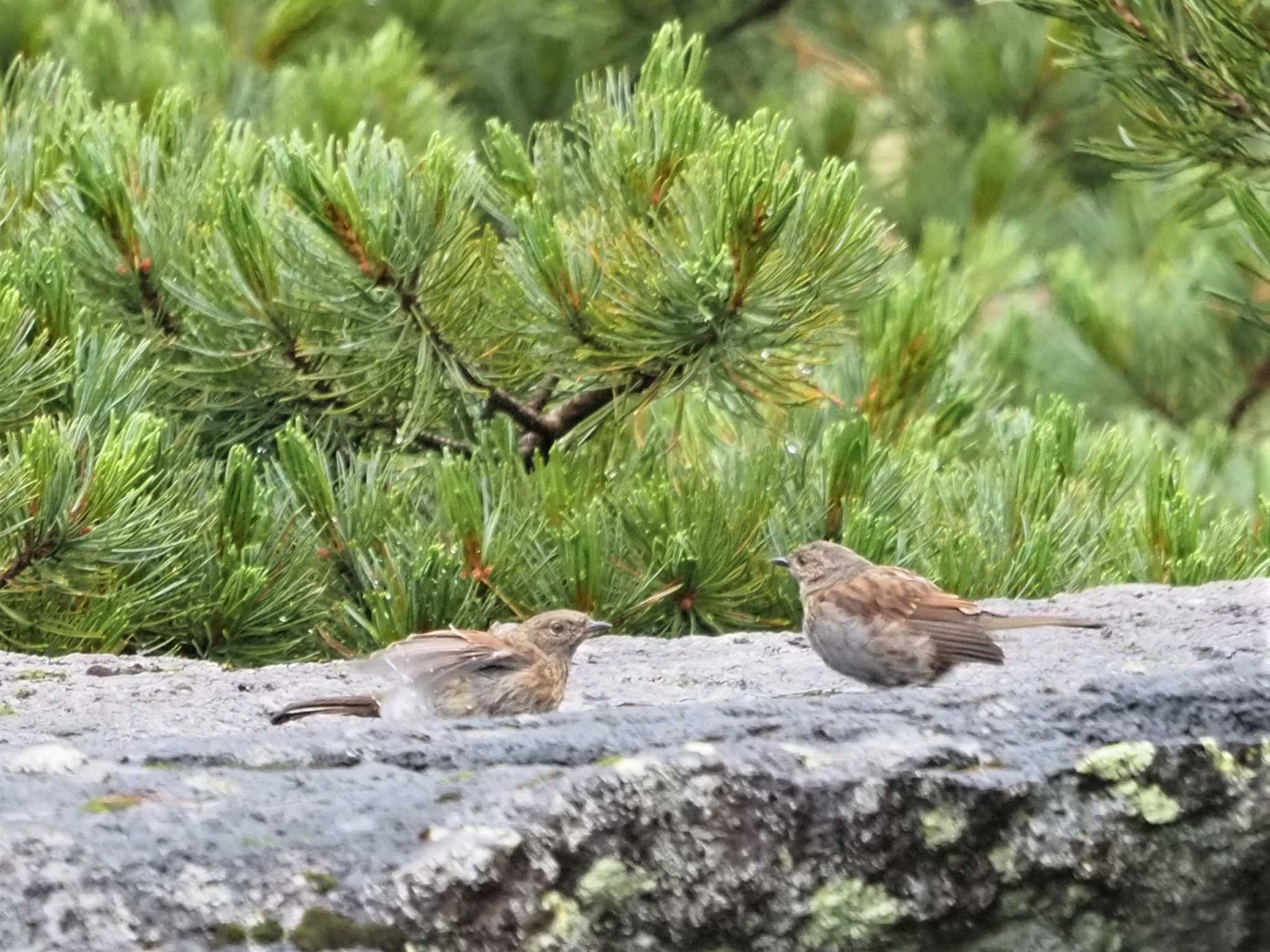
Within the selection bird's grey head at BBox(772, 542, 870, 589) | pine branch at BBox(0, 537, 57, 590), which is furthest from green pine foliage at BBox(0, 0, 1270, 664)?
bird's grey head at BBox(772, 542, 870, 589)

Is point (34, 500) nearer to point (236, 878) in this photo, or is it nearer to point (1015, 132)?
point (236, 878)

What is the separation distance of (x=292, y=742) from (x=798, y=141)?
578 cm

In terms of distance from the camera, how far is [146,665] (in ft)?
7.53

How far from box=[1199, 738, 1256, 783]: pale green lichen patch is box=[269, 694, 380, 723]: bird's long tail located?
3.06 feet

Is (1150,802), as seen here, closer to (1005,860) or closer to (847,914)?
(1005,860)

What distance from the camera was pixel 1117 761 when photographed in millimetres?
1477

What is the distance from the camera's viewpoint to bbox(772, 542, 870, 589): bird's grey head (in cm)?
253

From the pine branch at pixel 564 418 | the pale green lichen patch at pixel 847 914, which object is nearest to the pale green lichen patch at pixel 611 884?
the pale green lichen patch at pixel 847 914

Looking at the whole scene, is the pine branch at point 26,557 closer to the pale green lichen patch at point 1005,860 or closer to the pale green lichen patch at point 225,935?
the pale green lichen patch at point 225,935

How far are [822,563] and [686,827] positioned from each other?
4.26 feet

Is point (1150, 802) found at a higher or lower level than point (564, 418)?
higher

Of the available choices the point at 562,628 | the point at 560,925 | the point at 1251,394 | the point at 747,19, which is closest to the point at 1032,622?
the point at 562,628

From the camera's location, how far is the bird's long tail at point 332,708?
198 cm

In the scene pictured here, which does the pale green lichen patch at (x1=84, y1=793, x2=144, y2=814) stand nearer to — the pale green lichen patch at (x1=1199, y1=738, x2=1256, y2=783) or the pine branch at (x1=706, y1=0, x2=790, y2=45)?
the pale green lichen patch at (x1=1199, y1=738, x2=1256, y2=783)
